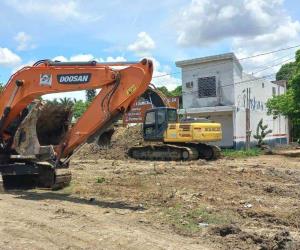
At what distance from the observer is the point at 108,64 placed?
11.7 meters

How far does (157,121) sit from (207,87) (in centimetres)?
1029

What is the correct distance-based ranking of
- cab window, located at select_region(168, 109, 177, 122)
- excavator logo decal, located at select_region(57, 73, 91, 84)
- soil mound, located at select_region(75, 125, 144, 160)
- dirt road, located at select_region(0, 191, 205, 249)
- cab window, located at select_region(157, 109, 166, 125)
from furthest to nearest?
soil mound, located at select_region(75, 125, 144, 160) < cab window, located at select_region(168, 109, 177, 122) < cab window, located at select_region(157, 109, 166, 125) < excavator logo decal, located at select_region(57, 73, 91, 84) < dirt road, located at select_region(0, 191, 205, 249)

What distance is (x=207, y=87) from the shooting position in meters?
35.9

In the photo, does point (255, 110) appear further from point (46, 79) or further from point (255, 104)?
point (46, 79)

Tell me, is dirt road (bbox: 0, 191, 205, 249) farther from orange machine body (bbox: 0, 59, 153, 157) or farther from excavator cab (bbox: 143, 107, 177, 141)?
excavator cab (bbox: 143, 107, 177, 141)

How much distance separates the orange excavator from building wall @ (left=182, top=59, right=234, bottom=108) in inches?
879

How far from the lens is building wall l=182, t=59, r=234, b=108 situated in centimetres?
3484

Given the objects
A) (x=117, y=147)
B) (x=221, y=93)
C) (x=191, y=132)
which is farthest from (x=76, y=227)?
(x=221, y=93)

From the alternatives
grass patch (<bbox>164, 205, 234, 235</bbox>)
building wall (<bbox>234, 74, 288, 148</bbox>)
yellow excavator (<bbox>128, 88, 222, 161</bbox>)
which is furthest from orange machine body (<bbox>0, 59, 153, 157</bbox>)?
building wall (<bbox>234, 74, 288, 148</bbox>)

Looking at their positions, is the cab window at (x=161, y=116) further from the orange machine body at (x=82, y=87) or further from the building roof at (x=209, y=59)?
the orange machine body at (x=82, y=87)

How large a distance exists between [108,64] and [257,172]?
8.28m

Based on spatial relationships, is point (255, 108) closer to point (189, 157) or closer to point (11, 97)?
point (189, 157)

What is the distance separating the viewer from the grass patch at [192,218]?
8391 mm

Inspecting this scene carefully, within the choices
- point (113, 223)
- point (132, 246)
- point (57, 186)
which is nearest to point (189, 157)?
point (57, 186)
